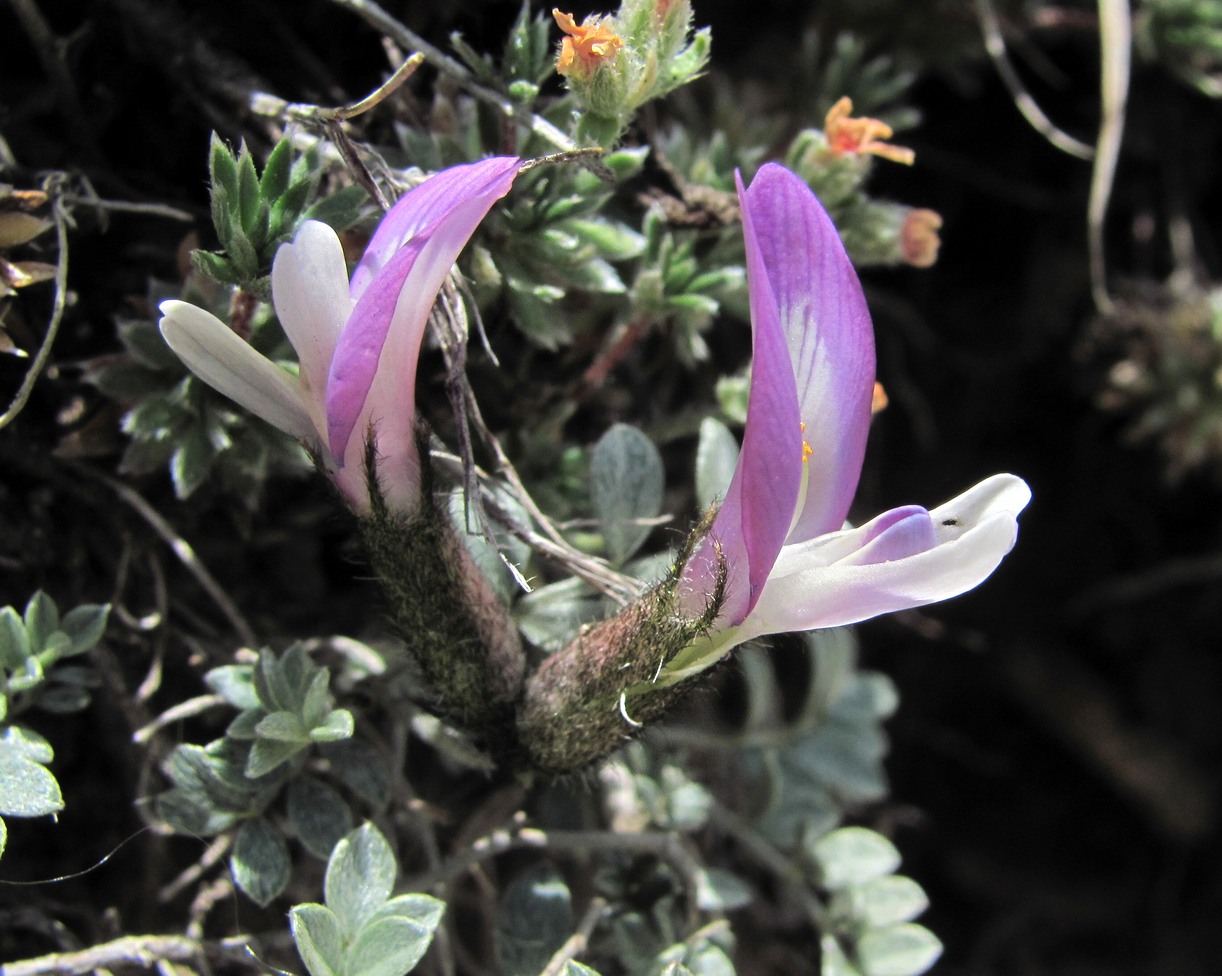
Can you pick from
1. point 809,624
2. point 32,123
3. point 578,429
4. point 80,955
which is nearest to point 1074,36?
point 578,429

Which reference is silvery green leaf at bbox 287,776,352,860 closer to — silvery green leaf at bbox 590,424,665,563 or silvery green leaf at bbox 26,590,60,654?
silvery green leaf at bbox 26,590,60,654

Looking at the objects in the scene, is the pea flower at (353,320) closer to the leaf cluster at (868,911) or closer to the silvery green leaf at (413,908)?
the silvery green leaf at (413,908)

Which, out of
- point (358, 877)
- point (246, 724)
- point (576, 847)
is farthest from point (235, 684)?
point (576, 847)

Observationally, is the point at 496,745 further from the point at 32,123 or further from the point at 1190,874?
the point at 1190,874

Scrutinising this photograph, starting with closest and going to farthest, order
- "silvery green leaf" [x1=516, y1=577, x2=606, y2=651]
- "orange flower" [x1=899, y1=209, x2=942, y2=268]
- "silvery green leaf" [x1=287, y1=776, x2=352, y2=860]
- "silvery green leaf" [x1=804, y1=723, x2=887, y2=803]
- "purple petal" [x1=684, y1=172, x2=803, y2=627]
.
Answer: "purple petal" [x1=684, y1=172, x2=803, y2=627], "silvery green leaf" [x1=287, y1=776, x2=352, y2=860], "silvery green leaf" [x1=516, y1=577, x2=606, y2=651], "orange flower" [x1=899, y1=209, x2=942, y2=268], "silvery green leaf" [x1=804, y1=723, x2=887, y2=803]

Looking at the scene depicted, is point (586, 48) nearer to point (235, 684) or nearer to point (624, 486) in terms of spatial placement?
point (624, 486)

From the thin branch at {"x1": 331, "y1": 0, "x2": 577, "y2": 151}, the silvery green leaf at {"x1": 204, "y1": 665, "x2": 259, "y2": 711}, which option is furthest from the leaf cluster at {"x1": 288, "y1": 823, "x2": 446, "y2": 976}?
the thin branch at {"x1": 331, "y1": 0, "x2": 577, "y2": 151}
